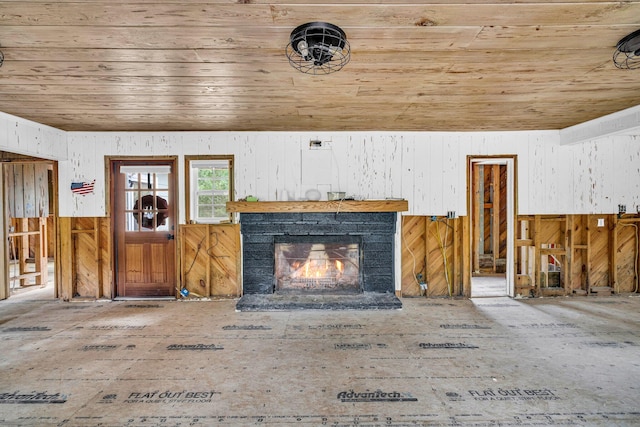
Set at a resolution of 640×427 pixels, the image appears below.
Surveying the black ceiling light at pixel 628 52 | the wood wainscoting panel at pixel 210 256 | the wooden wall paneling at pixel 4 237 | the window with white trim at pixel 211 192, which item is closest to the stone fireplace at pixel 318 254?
the wood wainscoting panel at pixel 210 256

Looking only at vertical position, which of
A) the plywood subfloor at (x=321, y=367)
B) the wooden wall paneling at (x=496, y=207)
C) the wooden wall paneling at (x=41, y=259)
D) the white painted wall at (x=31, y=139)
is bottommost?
the plywood subfloor at (x=321, y=367)

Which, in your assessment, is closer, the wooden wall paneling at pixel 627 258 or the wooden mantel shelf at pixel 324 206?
the wooden mantel shelf at pixel 324 206

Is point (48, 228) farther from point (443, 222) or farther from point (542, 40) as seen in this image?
point (542, 40)

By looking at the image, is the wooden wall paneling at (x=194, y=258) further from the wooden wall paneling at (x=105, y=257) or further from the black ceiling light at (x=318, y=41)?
the black ceiling light at (x=318, y=41)

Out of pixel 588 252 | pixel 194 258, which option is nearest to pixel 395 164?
pixel 588 252

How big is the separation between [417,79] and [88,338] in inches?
164

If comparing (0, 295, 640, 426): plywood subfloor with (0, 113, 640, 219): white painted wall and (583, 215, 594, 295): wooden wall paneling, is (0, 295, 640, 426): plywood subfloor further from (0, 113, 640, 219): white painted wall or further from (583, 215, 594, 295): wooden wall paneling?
(0, 113, 640, 219): white painted wall

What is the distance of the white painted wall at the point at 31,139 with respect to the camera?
3857 millimetres

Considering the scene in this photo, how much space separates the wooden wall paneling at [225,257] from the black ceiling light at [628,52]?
4.42 metres

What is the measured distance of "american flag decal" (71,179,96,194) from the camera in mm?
4848

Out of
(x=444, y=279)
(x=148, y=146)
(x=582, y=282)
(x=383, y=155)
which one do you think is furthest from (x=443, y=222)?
(x=148, y=146)

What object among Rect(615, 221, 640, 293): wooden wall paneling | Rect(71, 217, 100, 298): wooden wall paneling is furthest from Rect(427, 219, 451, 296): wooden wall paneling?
Rect(71, 217, 100, 298): wooden wall paneling

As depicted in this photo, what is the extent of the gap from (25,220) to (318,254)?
573 centimetres

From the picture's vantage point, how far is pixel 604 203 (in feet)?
16.4
